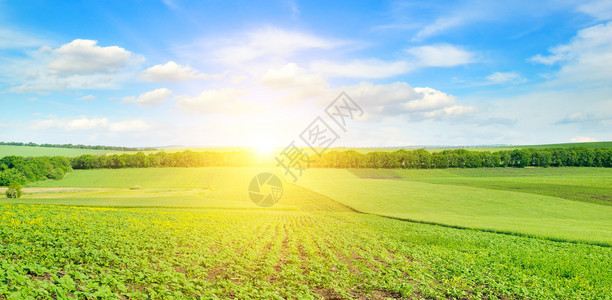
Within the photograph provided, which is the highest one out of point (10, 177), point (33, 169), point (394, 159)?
point (394, 159)

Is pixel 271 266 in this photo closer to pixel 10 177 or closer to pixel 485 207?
pixel 485 207

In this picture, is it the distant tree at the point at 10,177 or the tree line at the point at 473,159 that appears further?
the tree line at the point at 473,159

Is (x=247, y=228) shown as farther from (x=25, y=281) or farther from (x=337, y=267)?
(x=25, y=281)

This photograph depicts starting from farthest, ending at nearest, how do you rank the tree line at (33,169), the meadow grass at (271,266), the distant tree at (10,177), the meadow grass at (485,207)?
the tree line at (33,169), the distant tree at (10,177), the meadow grass at (485,207), the meadow grass at (271,266)

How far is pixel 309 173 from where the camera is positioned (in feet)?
375

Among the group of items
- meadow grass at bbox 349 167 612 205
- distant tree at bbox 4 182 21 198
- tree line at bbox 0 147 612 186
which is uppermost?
tree line at bbox 0 147 612 186

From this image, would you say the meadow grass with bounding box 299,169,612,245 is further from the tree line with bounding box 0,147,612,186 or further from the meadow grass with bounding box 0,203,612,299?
the tree line with bounding box 0,147,612,186

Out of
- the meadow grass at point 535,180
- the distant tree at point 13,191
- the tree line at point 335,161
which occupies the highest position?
the tree line at point 335,161

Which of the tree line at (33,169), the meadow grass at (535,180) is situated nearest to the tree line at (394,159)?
the meadow grass at (535,180)

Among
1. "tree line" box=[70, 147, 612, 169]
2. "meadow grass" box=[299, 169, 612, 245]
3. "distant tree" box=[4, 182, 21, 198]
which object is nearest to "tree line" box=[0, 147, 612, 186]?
"tree line" box=[70, 147, 612, 169]

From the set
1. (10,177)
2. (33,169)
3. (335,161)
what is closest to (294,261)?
(335,161)

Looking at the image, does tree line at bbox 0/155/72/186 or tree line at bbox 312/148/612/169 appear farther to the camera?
tree line at bbox 312/148/612/169

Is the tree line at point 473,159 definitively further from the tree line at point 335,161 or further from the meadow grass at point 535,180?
the meadow grass at point 535,180

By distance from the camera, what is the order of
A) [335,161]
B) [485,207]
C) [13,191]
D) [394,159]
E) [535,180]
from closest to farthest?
[485,207], [13,191], [535,180], [394,159], [335,161]
